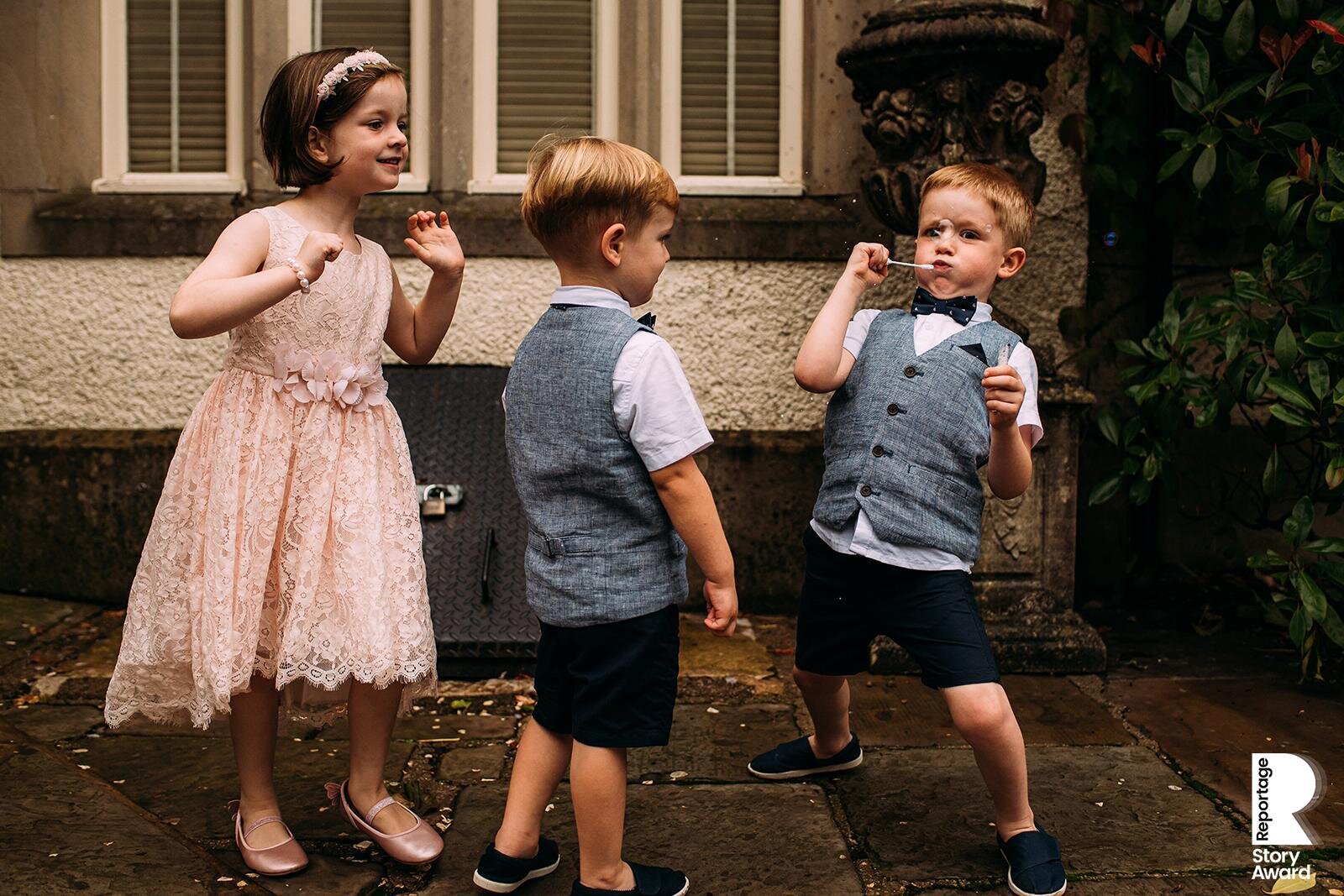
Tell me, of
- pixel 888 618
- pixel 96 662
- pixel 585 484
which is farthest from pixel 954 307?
pixel 96 662

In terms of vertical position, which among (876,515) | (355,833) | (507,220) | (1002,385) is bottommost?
(355,833)

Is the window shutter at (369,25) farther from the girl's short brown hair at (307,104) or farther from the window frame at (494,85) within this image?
the girl's short brown hair at (307,104)

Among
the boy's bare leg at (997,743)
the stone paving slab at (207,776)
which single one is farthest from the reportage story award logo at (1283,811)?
the stone paving slab at (207,776)

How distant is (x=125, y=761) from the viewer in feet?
9.72

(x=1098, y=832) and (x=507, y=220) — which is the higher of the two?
(x=507, y=220)

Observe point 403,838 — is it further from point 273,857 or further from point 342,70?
point 342,70

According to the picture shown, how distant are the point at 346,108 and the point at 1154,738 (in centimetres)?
238

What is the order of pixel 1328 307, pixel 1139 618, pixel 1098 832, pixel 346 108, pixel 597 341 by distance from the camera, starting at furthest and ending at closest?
pixel 1139 618, pixel 1328 307, pixel 1098 832, pixel 346 108, pixel 597 341

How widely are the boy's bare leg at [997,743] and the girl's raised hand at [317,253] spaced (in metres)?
1.39

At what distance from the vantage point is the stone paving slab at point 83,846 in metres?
2.24

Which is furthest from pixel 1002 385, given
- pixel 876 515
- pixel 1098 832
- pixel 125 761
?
pixel 125 761

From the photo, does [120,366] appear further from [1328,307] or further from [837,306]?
[1328,307]

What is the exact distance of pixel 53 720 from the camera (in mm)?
3244

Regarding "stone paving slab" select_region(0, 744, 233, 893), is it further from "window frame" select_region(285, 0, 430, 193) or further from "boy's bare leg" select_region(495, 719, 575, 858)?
"window frame" select_region(285, 0, 430, 193)
